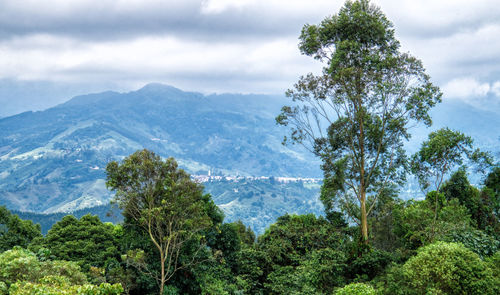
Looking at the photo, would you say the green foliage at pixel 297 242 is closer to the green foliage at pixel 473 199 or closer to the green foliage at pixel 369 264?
the green foliage at pixel 369 264

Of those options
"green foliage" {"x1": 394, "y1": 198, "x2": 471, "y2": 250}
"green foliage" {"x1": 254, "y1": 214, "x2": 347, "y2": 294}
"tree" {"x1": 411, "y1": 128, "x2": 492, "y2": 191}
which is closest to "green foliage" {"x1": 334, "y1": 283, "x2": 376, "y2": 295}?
"green foliage" {"x1": 254, "y1": 214, "x2": 347, "y2": 294}

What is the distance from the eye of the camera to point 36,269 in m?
12.5

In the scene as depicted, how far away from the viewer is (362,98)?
18.5 meters

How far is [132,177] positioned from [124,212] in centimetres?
201

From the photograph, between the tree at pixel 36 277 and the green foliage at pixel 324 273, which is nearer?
the tree at pixel 36 277

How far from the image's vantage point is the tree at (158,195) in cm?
1734

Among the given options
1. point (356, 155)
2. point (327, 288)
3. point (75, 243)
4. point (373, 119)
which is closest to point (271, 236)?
point (327, 288)

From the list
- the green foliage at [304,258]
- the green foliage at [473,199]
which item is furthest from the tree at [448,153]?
the green foliage at [304,258]

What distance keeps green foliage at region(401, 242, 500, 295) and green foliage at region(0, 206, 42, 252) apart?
25496 mm

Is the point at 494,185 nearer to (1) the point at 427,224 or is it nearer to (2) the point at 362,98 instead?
(1) the point at 427,224

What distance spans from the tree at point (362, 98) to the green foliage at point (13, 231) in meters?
21.1

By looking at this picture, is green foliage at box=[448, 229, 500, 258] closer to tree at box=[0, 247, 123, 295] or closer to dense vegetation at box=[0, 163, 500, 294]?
dense vegetation at box=[0, 163, 500, 294]

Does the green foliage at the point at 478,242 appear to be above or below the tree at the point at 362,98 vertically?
below

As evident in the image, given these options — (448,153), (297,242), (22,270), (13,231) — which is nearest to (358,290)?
(448,153)
